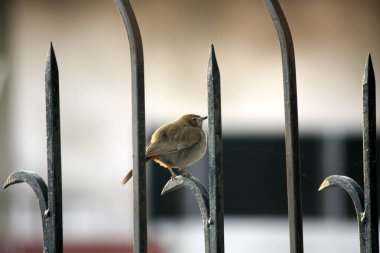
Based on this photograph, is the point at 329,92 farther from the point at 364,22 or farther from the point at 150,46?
the point at 150,46

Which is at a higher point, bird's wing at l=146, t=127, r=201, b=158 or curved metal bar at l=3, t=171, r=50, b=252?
bird's wing at l=146, t=127, r=201, b=158

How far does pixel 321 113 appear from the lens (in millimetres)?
6707

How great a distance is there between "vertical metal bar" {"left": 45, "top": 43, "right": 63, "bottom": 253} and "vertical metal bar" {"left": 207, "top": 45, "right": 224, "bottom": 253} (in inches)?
7.6

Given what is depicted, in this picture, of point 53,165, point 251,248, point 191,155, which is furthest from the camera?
point 251,248

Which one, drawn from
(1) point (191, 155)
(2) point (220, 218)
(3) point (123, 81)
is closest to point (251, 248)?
(3) point (123, 81)

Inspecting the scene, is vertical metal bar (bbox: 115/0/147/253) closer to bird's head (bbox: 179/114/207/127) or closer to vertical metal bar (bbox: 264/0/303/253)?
vertical metal bar (bbox: 264/0/303/253)

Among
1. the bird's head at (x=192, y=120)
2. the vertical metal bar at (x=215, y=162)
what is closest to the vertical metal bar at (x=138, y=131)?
the vertical metal bar at (x=215, y=162)

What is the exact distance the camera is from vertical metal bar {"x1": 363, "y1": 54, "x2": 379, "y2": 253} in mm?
1234

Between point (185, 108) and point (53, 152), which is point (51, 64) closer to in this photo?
point (53, 152)

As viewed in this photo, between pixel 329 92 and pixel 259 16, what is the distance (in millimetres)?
741

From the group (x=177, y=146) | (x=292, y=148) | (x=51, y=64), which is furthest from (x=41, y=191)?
(x=177, y=146)

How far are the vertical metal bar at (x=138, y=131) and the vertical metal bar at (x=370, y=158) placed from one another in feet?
0.98

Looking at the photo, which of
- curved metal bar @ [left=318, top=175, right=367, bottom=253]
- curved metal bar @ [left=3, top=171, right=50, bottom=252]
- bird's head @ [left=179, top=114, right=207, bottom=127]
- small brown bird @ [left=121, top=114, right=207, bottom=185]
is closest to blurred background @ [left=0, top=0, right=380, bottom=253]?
bird's head @ [left=179, top=114, right=207, bottom=127]

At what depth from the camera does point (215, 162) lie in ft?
3.95
